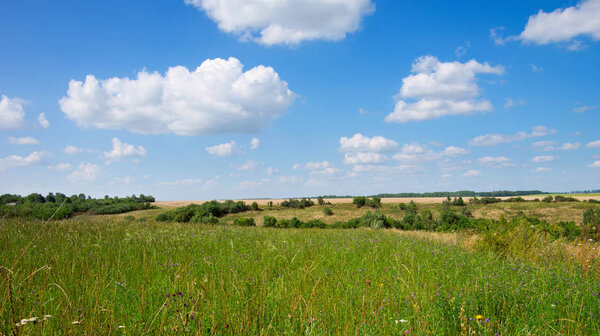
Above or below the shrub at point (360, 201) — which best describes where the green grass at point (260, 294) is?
above

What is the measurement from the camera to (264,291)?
10.5ft

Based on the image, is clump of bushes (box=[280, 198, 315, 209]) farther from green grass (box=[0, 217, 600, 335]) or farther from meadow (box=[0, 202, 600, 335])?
green grass (box=[0, 217, 600, 335])

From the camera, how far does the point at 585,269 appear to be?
6539mm

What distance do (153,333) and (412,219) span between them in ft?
106

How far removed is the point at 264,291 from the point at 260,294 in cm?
40

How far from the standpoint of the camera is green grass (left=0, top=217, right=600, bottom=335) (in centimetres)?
265

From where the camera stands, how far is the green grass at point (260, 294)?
2.65 meters

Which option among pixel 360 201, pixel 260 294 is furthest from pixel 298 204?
pixel 260 294

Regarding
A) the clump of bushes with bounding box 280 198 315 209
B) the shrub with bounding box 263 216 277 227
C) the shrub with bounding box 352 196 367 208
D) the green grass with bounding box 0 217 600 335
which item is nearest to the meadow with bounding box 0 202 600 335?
the green grass with bounding box 0 217 600 335

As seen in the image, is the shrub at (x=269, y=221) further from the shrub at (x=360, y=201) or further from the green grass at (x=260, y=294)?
the green grass at (x=260, y=294)

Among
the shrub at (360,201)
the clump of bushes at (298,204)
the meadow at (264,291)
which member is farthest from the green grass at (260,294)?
the clump of bushes at (298,204)

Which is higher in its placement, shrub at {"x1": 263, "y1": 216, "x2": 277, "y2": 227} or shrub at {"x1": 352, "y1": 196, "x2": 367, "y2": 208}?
shrub at {"x1": 352, "y1": 196, "x2": 367, "y2": 208}

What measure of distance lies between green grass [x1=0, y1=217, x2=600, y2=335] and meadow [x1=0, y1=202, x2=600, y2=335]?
0.06ft

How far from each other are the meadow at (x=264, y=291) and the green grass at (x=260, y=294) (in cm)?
2
